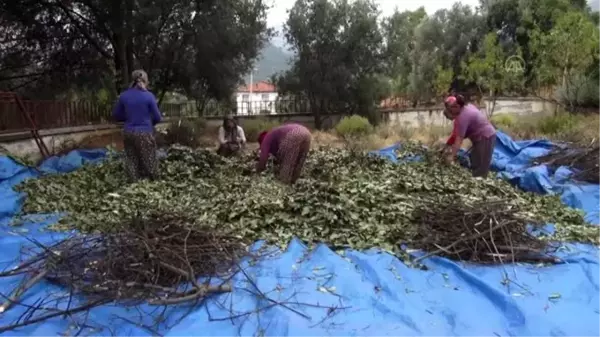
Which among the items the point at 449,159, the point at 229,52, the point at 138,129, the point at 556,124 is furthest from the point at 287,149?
the point at 556,124

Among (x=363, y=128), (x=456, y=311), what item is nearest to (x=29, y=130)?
(x=456, y=311)

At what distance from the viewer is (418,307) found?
2.68 m

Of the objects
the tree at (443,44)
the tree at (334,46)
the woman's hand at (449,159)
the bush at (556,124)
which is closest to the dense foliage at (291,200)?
the woman's hand at (449,159)

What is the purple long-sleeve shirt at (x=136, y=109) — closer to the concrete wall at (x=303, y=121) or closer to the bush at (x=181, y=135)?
the concrete wall at (x=303, y=121)

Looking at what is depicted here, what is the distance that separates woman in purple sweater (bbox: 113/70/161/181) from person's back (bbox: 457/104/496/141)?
335 centimetres

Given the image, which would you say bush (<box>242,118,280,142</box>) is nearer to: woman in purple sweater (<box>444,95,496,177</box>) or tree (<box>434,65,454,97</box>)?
woman in purple sweater (<box>444,95,496,177</box>)

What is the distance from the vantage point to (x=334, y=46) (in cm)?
1459

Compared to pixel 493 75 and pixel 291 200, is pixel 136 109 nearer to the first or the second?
pixel 291 200

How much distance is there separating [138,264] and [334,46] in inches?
494

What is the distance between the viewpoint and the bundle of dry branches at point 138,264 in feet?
8.71

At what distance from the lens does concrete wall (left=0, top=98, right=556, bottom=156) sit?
279 inches

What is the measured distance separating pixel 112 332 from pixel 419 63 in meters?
21.4

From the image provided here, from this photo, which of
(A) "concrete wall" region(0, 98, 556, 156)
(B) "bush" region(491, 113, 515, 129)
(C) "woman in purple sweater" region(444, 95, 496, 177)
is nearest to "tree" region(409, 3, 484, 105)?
(A) "concrete wall" region(0, 98, 556, 156)

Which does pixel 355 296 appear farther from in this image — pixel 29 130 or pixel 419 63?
pixel 419 63
